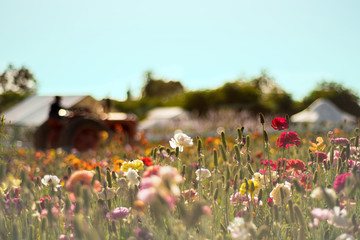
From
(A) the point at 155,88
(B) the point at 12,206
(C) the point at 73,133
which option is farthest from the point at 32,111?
(A) the point at 155,88

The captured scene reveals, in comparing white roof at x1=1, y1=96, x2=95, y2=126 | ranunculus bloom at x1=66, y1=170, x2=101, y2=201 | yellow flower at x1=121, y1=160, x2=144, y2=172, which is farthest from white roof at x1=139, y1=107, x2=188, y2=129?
ranunculus bloom at x1=66, y1=170, x2=101, y2=201

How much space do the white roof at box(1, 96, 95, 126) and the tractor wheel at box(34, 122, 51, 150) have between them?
10.1ft

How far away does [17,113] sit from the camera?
577 inches

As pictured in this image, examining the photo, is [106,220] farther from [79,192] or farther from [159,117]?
[159,117]

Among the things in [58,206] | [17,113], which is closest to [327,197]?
[58,206]

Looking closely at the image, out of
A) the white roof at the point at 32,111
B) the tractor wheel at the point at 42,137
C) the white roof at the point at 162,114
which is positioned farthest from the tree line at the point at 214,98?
the tractor wheel at the point at 42,137

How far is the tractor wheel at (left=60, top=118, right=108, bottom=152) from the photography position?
7918 mm

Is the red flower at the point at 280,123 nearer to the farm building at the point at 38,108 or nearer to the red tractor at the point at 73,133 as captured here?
the red tractor at the point at 73,133

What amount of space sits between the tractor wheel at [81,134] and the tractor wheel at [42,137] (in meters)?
0.93

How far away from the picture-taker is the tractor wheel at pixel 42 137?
874 centimetres

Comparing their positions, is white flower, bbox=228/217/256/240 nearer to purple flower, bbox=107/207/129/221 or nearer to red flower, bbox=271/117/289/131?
purple flower, bbox=107/207/129/221

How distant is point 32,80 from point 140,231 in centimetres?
3081

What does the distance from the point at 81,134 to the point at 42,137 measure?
4.09 ft

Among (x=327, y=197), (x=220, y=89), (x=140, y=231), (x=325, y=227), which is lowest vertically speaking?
(x=325, y=227)
